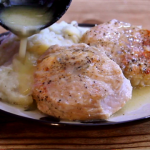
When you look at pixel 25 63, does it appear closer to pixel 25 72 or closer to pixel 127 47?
pixel 25 72

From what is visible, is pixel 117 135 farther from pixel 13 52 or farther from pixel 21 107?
pixel 13 52

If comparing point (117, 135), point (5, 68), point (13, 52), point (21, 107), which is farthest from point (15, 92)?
point (117, 135)

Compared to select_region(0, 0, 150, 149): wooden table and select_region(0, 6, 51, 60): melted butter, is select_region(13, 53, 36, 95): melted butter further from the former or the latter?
select_region(0, 0, 150, 149): wooden table

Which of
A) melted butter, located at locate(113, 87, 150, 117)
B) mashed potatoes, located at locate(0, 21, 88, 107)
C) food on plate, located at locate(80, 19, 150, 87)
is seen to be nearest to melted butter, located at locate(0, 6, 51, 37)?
mashed potatoes, located at locate(0, 21, 88, 107)

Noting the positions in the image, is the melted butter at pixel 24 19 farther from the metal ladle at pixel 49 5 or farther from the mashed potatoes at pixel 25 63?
the mashed potatoes at pixel 25 63

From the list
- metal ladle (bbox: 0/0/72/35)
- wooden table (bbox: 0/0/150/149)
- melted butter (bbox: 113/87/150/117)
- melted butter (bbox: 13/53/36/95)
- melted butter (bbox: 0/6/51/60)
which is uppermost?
metal ladle (bbox: 0/0/72/35)

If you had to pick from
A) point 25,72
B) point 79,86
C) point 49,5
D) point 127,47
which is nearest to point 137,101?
point 127,47
